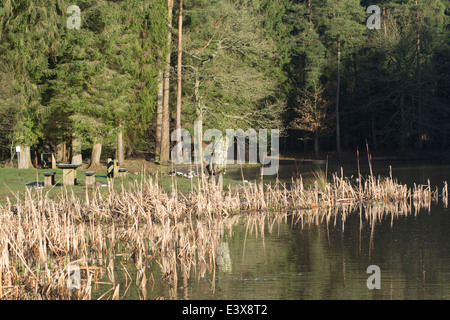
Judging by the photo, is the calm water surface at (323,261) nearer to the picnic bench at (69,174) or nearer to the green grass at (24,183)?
the green grass at (24,183)

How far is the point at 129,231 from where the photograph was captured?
A: 1502 cm

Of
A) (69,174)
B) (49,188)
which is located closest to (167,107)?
(69,174)

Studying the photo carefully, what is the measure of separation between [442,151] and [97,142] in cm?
3230

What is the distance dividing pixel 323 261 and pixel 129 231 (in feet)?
14.5

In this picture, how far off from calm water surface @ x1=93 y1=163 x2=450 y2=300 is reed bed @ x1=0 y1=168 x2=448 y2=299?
0.36 m

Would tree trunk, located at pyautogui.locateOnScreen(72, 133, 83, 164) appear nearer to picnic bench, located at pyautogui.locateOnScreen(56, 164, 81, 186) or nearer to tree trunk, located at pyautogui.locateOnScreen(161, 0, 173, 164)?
tree trunk, located at pyautogui.locateOnScreen(161, 0, 173, 164)

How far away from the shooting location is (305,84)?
60.2 meters

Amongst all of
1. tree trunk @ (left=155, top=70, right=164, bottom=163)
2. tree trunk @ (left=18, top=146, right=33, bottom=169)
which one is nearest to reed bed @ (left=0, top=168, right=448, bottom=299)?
tree trunk @ (left=18, top=146, right=33, bottom=169)

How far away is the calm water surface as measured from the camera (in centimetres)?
1087

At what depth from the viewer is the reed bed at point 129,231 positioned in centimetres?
1095

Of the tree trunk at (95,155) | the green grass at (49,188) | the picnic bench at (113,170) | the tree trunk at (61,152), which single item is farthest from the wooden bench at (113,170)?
the tree trunk at (61,152)

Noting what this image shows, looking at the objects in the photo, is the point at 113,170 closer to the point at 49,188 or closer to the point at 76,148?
the point at 49,188
